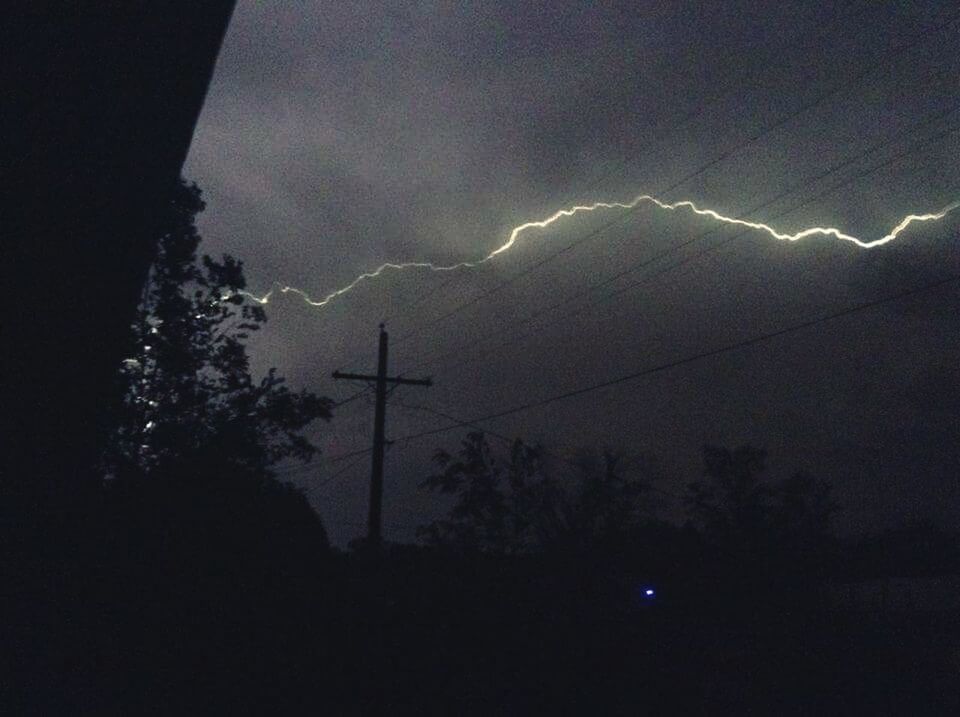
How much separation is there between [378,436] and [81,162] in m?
14.5

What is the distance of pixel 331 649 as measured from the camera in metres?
13.0

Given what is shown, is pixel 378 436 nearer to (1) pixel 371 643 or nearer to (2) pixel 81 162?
(1) pixel 371 643

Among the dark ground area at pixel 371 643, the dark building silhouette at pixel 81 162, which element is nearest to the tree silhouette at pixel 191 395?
the dark ground area at pixel 371 643

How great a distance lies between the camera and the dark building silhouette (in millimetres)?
3568

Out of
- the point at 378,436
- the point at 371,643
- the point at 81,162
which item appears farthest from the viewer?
the point at 378,436

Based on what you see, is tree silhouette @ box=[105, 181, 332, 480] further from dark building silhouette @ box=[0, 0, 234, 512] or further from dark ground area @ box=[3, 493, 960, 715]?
dark building silhouette @ box=[0, 0, 234, 512]

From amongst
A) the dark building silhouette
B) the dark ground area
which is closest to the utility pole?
the dark ground area

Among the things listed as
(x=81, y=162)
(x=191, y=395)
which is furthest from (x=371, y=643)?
(x=81, y=162)

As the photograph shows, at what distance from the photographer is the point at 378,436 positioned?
1809 centimetres

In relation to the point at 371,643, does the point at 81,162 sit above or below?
above

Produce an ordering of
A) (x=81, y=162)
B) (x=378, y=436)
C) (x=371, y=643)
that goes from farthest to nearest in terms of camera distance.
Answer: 1. (x=378, y=436)
2. (x=371, y=643)
3. (x=81, y=162)

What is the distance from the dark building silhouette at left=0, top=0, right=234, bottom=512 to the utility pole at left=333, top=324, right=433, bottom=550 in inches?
513

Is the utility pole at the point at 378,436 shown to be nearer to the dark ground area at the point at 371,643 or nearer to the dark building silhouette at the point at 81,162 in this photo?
the dark ground area at the point at 371,643

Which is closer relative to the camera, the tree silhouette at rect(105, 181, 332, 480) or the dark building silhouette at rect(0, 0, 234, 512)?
the dark building silhouette at rect(0, 0, 234, 512)
